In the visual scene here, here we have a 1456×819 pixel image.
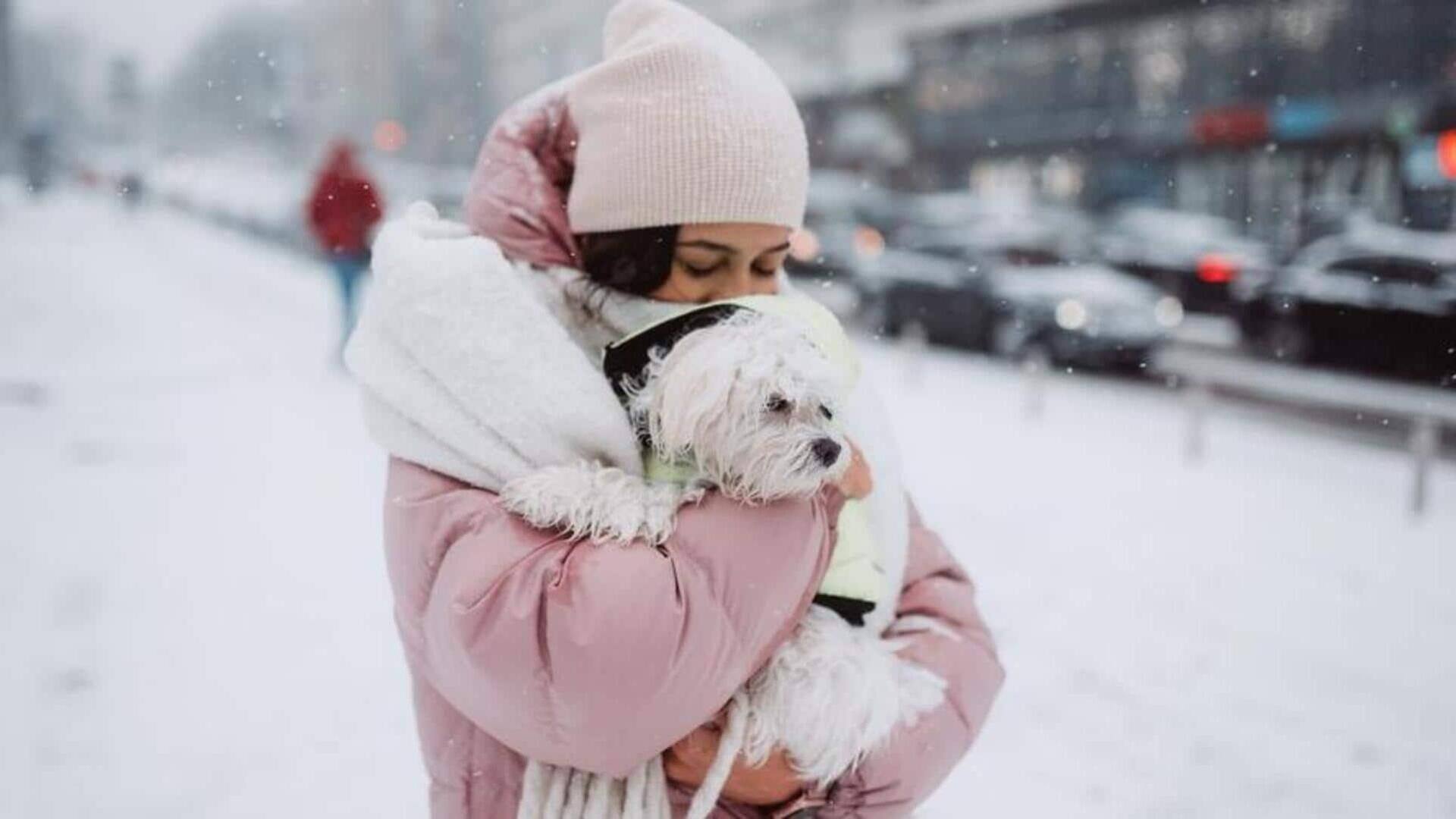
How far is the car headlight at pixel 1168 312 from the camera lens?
13391mm

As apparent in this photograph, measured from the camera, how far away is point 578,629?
1212mm

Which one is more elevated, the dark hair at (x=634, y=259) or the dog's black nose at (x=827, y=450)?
the dark hair at (x=634, y=259)

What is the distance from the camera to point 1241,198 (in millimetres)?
30250

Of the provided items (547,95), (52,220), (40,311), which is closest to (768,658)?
(547,95)

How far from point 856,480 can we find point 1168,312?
47.1ft

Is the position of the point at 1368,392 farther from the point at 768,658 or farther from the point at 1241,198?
the point at 1241,198

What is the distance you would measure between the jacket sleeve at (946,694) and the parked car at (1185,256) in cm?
1518

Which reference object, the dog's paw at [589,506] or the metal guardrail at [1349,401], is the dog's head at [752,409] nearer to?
the dog's paw at [589,506]

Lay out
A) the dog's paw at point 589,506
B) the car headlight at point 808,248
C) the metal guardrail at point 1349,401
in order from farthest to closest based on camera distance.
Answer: the car headlight at point 808,248 → the metal guardrail at point 1349,401 → the dog's paw at point 589,506

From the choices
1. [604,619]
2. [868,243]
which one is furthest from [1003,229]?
[604,619]

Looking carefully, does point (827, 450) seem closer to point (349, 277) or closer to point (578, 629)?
point (578, 629)

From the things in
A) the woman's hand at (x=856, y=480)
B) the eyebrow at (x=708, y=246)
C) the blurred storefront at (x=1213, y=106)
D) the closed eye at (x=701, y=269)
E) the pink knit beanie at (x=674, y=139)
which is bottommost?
the woman's hand at (x=856, y=480)

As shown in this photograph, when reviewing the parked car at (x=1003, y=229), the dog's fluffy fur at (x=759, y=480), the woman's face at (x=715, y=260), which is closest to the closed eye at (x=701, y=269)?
the woman's face at (x=715, y=260)

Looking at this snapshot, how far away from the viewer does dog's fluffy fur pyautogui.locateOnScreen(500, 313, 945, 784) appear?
4.45 ft
